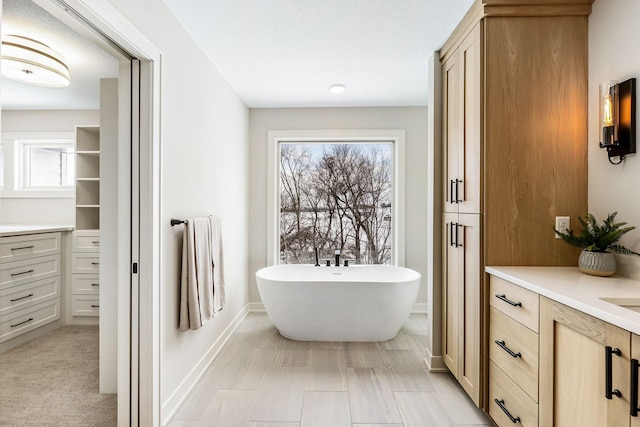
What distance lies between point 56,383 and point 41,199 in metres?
1.51

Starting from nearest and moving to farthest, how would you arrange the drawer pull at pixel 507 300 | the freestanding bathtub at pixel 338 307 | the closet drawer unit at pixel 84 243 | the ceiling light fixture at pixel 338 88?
1. the drawer pull at pixel 507 300
2. the closet drawer unit at pixel 84 243
3. the freestanding bathtub at pixel 338 307
4. the ceiling light fixture at pixel 338 88

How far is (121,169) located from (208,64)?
1332 mm

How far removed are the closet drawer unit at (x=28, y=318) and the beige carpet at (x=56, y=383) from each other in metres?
0.14

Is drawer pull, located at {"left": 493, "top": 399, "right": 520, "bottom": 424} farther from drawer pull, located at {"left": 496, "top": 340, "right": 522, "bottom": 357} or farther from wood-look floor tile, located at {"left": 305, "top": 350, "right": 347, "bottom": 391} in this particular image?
wood-look floor tile, located at {"left": 305, "top": 350, "right": 347, "bottom": 391}

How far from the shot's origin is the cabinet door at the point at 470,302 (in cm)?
207

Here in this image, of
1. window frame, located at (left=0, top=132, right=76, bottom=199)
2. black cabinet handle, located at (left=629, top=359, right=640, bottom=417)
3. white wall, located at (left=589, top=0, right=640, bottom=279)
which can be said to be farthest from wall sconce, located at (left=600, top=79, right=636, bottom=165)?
window frame, located at (left=0, top=132, right=76, bottom=199)

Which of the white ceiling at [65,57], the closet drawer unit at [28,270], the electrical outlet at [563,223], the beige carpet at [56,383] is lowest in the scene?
the beige carpet at [56,383]

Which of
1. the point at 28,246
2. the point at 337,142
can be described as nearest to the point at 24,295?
the point at 28,246

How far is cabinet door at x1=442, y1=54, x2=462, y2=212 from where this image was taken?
2.44m

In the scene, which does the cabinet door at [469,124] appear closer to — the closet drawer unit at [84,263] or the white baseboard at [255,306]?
the white baseboard at [255,306]

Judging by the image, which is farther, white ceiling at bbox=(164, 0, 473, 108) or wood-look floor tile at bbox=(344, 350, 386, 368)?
wood-look floor tile at bbox=(344, 350, 386, 368)

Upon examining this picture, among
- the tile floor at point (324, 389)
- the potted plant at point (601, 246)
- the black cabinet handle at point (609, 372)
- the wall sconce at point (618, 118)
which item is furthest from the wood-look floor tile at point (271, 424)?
the wall sconce at point (618, 118)

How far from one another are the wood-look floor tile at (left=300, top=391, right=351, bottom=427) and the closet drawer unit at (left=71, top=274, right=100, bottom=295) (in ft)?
6.74

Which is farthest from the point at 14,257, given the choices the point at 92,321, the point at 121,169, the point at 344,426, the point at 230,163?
the point at 344,426
